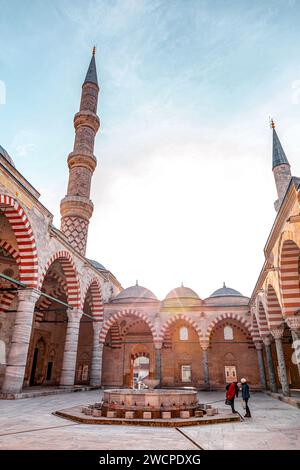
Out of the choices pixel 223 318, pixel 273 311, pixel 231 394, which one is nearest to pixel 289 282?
pixel 273 311

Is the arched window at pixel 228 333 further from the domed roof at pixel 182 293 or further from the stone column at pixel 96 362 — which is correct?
the stone column at pixel 96 362

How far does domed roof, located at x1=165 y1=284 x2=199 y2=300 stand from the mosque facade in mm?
95

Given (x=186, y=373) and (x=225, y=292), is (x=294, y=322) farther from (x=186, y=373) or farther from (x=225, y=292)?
(x=225, y=292)

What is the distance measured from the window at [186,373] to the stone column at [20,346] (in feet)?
36.9

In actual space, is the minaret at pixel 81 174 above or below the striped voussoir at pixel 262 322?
above

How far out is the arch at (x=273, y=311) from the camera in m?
11.1

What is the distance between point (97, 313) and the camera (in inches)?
667

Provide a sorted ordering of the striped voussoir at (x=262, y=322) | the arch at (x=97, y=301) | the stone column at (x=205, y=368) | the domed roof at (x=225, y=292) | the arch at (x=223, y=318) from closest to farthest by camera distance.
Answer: the striped voussoir at (x=262, y=322) < the stone column at (x=205, y=368) < the arch at (x=223, y=318) < the arch at (x=97, y=301) < the domed roof at (x=225, y=292)

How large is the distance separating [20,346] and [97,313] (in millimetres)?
7755

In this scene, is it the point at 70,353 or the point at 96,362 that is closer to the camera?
the point at 70,353

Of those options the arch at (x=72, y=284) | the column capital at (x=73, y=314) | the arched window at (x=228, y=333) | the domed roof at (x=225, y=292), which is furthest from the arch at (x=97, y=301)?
the domed roof at (x=225, y=292)

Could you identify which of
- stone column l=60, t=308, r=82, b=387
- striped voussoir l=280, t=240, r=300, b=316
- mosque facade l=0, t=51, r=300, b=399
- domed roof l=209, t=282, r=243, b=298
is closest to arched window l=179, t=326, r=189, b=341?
mosque facade l=0, t=51, r=300, b=399

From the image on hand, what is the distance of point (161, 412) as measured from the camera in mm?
5898

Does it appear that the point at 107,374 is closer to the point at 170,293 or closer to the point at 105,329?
the point at 105,329
